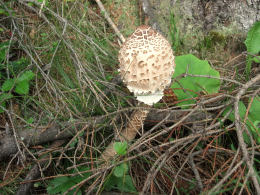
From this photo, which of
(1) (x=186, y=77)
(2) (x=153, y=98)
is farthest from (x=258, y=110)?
(2) (x=153, y=98)

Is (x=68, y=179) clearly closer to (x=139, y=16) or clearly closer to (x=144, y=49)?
(x=144, y=49)

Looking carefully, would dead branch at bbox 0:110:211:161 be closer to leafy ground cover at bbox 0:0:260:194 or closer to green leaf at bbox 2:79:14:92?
leafy ground cover at bbox 0:0:260:194

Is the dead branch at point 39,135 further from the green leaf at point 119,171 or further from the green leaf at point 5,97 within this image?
the green leaf at point 119,171

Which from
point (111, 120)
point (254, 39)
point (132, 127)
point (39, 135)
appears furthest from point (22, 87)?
point (254, 39)

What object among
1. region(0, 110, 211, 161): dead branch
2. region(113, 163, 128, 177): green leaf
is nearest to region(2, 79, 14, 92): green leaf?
region(0, 110, 211, 161): dead branch

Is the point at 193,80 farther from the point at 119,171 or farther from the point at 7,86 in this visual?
the point at 7,86

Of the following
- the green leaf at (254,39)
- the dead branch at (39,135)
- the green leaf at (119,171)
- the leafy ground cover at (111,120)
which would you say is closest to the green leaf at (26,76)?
the leafy ground cover at (111,120)
